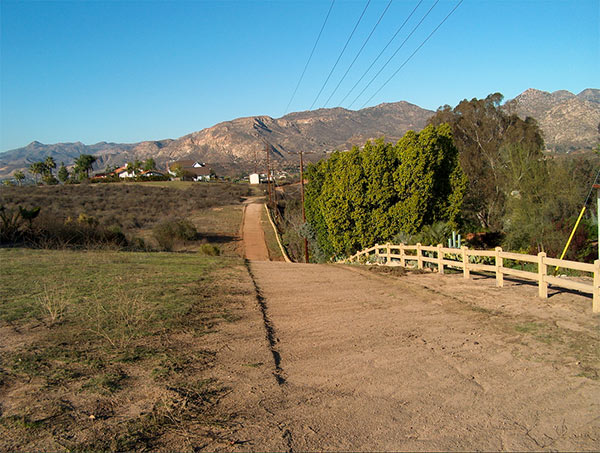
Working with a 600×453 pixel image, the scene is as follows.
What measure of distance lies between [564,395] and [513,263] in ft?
53.6

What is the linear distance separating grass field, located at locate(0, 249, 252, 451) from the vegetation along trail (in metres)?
0.90

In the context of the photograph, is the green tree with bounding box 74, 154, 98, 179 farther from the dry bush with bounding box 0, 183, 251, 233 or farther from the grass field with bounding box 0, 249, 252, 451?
the grass field with bounding box 0, 249, 252, 451

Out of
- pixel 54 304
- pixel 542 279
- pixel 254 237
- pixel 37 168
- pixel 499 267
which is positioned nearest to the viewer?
pixel 54 304

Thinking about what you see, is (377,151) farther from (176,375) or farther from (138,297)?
(176,375)

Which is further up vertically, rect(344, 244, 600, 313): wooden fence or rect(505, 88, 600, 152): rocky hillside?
rect(505, 88, 600, 152): rocky hillside

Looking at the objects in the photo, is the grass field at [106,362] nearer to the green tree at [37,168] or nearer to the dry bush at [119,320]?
the dry bush at [119,320]

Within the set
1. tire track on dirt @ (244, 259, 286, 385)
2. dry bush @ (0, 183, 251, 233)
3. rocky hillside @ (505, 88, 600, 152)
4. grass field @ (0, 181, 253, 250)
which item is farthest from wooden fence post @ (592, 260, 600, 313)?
rocky hillside @ (505, 88, 600, 152)

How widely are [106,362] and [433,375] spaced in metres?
4.41

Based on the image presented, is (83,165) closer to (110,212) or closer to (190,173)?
(190,173)

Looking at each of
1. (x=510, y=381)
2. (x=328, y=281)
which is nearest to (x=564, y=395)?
(x=510, y=381)

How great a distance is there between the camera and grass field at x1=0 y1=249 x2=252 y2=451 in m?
4.68

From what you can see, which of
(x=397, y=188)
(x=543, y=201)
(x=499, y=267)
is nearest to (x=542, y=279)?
(x=499, y=267)

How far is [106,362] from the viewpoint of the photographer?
6535 mm

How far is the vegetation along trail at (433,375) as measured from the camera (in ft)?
15.6
